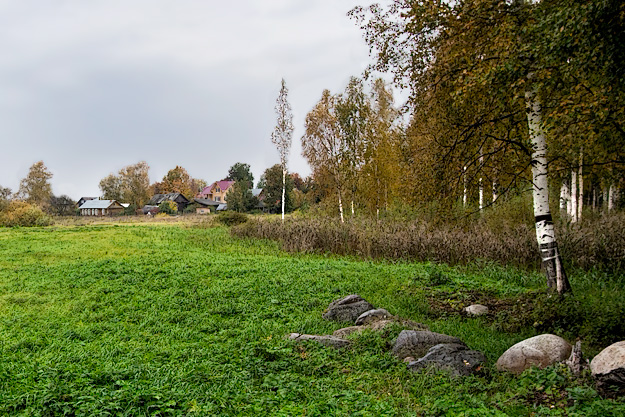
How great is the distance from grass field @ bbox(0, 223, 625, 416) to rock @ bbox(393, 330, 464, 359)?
27 cm

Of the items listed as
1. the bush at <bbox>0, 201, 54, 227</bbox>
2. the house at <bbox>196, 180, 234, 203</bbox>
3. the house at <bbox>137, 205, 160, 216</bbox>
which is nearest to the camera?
the bush at <bbox>0, 201, 54, 227</bbox>

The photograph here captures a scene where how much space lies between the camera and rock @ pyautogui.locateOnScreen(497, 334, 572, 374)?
5.20 meters

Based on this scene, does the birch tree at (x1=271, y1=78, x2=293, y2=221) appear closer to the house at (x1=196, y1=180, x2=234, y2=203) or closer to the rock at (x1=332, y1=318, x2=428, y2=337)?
the rock at (x1=332, y1=318, x2=428, y2=337)

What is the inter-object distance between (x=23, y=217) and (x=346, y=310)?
135 feet

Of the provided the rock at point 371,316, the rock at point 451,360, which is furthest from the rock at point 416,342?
the rock at point 371,316

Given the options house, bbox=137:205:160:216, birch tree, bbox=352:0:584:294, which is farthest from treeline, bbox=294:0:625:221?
house, bbox=137:205:160:216

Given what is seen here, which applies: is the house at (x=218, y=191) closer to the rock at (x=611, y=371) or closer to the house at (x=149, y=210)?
the house at (x=149, y=210)

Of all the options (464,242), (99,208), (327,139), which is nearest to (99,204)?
(99,208)

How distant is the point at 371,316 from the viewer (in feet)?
24.6

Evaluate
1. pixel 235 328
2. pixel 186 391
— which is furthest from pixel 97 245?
pixel 186 391

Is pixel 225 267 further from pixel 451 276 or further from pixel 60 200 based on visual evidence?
pixel 60 200

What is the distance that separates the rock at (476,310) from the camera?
812cm

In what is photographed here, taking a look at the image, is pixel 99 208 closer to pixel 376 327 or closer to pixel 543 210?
pixel 376 327

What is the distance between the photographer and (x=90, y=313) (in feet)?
28.6
